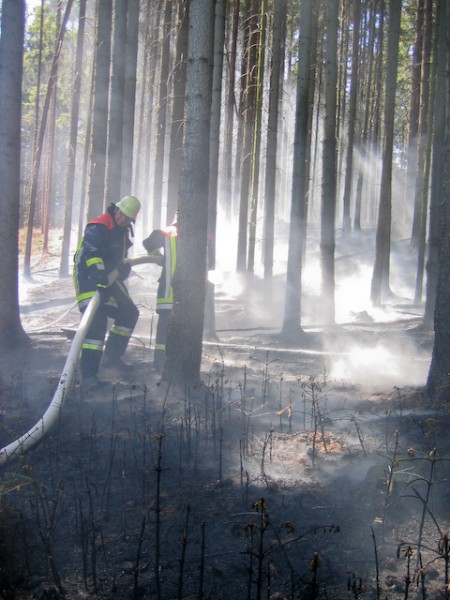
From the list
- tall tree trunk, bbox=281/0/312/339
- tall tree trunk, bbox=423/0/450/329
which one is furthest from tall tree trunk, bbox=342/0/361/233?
tall tree trunk, bbox=281/0/312/339

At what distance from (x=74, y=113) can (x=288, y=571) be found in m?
20.0

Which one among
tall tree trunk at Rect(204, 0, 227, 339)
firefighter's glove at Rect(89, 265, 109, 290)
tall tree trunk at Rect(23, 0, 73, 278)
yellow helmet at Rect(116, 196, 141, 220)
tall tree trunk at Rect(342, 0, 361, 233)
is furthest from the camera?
tall tree trunk at Rect(342, 0, 361, 233)

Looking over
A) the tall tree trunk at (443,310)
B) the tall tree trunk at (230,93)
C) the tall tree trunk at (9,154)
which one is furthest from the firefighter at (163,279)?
the tall tree trunk at (230,93)

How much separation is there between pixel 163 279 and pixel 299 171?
4.79m

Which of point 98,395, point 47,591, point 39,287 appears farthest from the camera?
point 39,287

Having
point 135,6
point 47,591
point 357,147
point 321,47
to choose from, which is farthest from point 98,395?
point 357,147

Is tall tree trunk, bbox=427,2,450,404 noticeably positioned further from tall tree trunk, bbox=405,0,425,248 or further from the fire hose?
tall tree trunk, bbox=405,0,425,248

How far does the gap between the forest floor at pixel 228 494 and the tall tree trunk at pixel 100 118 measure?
16.7 feet

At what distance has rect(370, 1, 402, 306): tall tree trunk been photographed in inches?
605

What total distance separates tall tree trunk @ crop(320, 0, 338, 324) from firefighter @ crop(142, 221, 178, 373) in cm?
545

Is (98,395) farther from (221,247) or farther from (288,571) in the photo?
(221,247)

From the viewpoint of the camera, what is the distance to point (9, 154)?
8.91 metres

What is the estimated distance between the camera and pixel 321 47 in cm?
2147

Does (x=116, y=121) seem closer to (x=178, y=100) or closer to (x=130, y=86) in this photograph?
(x=178, y=100)
